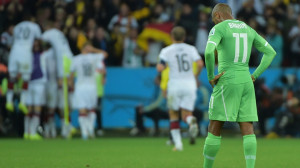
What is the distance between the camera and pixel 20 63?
69.7ft

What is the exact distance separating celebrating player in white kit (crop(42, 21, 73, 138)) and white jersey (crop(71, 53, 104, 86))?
0.76 meters

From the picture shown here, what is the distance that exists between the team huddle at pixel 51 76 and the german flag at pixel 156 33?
5.49 ft

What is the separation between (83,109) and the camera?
21016 mm

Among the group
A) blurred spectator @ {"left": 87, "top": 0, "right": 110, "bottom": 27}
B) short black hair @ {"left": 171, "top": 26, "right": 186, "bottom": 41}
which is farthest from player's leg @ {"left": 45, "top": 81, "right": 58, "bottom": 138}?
short black hair @ {"left": 171, "top": 26, "right": 186, "bottom": 41}

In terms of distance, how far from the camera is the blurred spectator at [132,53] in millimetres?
22562

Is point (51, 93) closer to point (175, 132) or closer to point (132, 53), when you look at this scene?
point (132, 53)

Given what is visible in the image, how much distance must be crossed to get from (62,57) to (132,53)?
6.90 ft

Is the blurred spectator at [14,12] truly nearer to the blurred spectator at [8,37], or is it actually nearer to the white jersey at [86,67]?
the blurred spectator at [8,37]

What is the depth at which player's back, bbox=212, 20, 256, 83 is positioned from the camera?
374 inches

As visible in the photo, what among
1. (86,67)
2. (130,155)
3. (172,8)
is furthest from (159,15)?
(130,155)

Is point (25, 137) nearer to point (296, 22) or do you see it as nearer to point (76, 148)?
point (76, 148)

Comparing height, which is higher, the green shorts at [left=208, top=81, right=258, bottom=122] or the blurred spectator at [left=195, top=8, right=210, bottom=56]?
the green shorts at [left=208, top=81, right=258, bottom=122]

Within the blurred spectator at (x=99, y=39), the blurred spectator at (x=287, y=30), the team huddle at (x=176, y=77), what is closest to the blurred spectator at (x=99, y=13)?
the blurred spectator at (x=99, y=39)

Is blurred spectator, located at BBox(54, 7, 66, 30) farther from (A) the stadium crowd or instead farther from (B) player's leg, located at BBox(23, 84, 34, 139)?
(B) player's leg, located at BBox(23, 84, 34, 139)
